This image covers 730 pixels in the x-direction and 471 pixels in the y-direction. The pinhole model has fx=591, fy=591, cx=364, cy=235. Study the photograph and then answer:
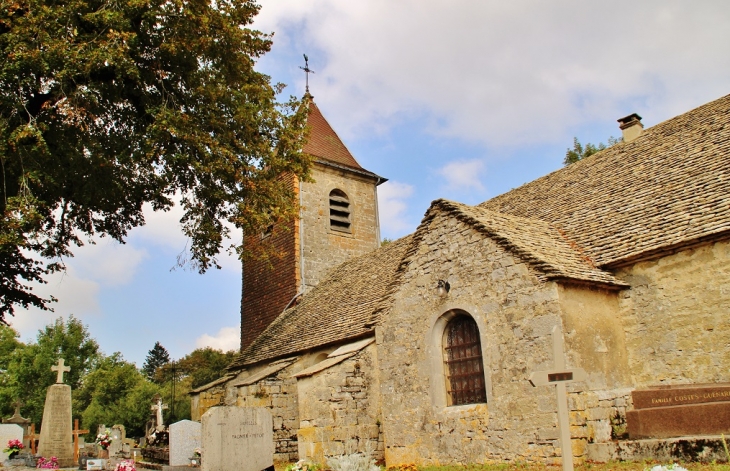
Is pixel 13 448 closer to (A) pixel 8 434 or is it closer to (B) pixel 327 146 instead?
(A) pixel 8 434

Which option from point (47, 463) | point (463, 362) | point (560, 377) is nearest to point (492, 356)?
point (463, 362)

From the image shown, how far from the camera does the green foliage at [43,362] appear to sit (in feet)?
172

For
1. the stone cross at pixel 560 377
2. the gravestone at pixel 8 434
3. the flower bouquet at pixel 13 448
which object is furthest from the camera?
the gravestone at pixel 8 434

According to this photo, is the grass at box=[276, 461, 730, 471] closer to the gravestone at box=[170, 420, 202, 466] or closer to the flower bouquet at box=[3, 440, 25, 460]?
the gravestone at box=[170, 420, 202, 466]

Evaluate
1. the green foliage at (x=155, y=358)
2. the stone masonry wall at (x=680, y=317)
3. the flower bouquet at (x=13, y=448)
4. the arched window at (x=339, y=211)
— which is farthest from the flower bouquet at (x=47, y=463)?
the green foliage at (x=155, y=358)

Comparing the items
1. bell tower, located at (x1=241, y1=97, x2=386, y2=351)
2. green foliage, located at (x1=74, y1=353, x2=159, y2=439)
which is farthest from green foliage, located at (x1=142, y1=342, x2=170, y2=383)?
bell tower, located at (x1=241, y1=97, x2=386, y2=351)

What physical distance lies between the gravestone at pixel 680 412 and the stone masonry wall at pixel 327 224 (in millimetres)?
Answer: 15448

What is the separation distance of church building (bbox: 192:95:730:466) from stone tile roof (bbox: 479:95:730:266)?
0.04 metres

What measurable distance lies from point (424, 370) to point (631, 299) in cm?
434

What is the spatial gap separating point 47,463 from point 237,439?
8552 mm

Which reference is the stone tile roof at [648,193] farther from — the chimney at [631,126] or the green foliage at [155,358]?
the green foliage at [155,358]

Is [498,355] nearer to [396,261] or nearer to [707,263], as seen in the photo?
[707,263]

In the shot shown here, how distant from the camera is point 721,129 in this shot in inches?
515

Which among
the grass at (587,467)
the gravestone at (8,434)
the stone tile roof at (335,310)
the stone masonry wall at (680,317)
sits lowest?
the grass at (587,467)
